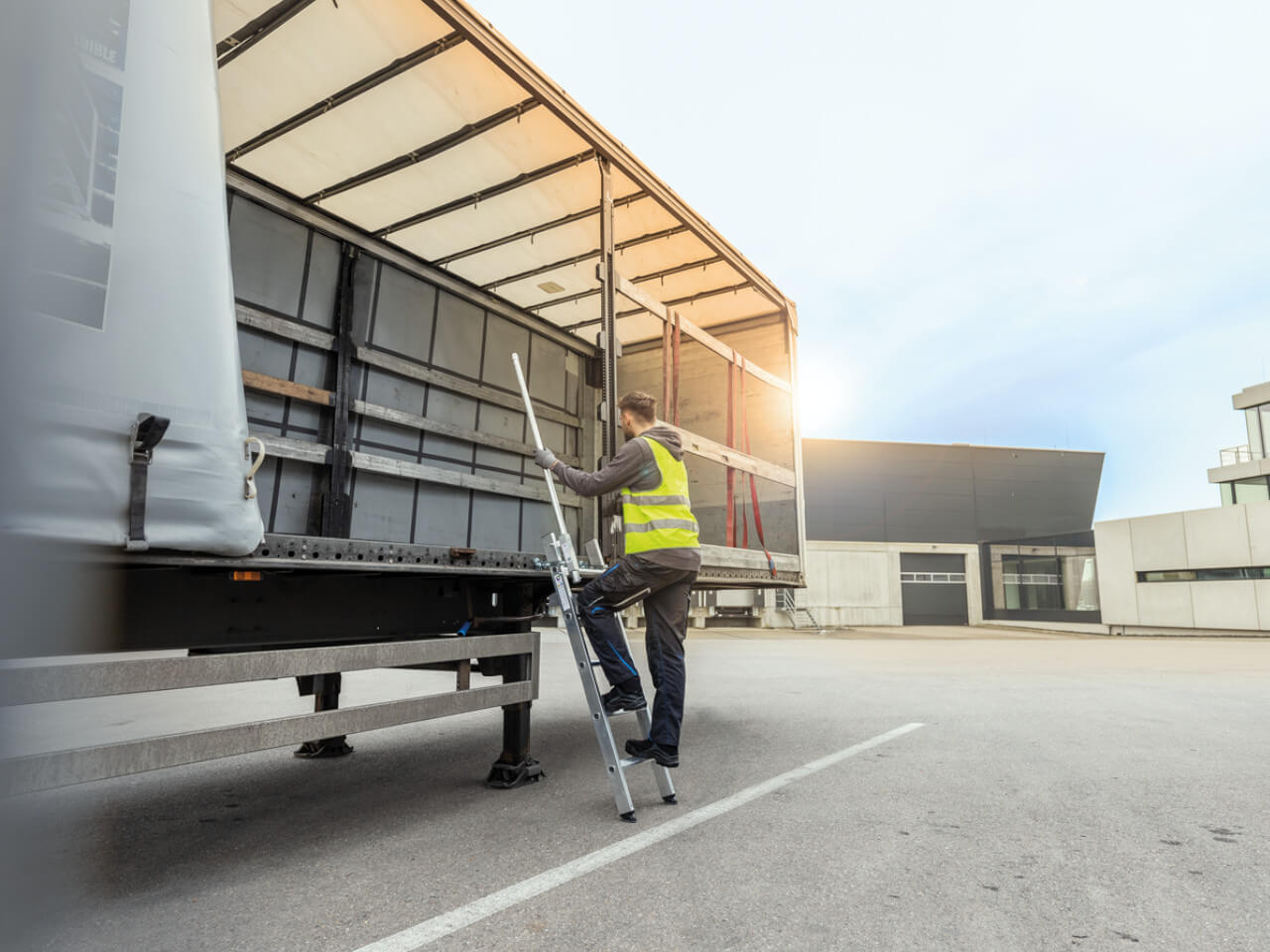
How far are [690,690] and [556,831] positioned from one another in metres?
5.60

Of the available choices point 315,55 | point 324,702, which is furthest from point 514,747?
point 315,55

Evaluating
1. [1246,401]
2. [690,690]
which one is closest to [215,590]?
[690,690]

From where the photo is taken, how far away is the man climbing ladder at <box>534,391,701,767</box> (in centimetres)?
393

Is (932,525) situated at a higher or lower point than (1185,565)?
higher

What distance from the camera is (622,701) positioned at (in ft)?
12.9

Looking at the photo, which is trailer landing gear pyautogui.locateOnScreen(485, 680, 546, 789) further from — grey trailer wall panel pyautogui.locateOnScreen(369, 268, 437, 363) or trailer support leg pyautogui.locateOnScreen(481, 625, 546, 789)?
grey trailer wall panel pyautogui.locateOnScreen(369, 268, 437, 363)

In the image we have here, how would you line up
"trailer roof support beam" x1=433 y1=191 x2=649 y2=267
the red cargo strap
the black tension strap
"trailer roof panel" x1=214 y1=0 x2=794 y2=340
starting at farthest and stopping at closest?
the red cargo strap → "trailer roof support beam" x1=433 y1=191 x2=649 y2=267 → "trailer roof panel" x1=214 y1=0 x2=794 y2=340 → the black tension strap

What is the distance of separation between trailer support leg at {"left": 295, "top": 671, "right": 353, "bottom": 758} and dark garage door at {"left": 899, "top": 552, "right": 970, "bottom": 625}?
32874mm

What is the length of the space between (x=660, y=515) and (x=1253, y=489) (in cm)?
3716

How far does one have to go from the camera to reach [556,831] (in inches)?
135

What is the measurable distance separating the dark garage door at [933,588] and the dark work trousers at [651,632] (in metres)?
33.2

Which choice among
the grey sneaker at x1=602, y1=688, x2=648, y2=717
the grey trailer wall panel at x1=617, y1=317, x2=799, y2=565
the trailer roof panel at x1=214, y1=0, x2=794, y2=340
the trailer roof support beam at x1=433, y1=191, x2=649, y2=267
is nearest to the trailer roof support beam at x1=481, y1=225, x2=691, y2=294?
the trailer roof panel at x1=214, y1=0, x2=794, y2=340

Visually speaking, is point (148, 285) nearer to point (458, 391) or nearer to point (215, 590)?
point (215, 590)

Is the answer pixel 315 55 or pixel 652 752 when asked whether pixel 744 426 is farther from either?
pixel 315 55
